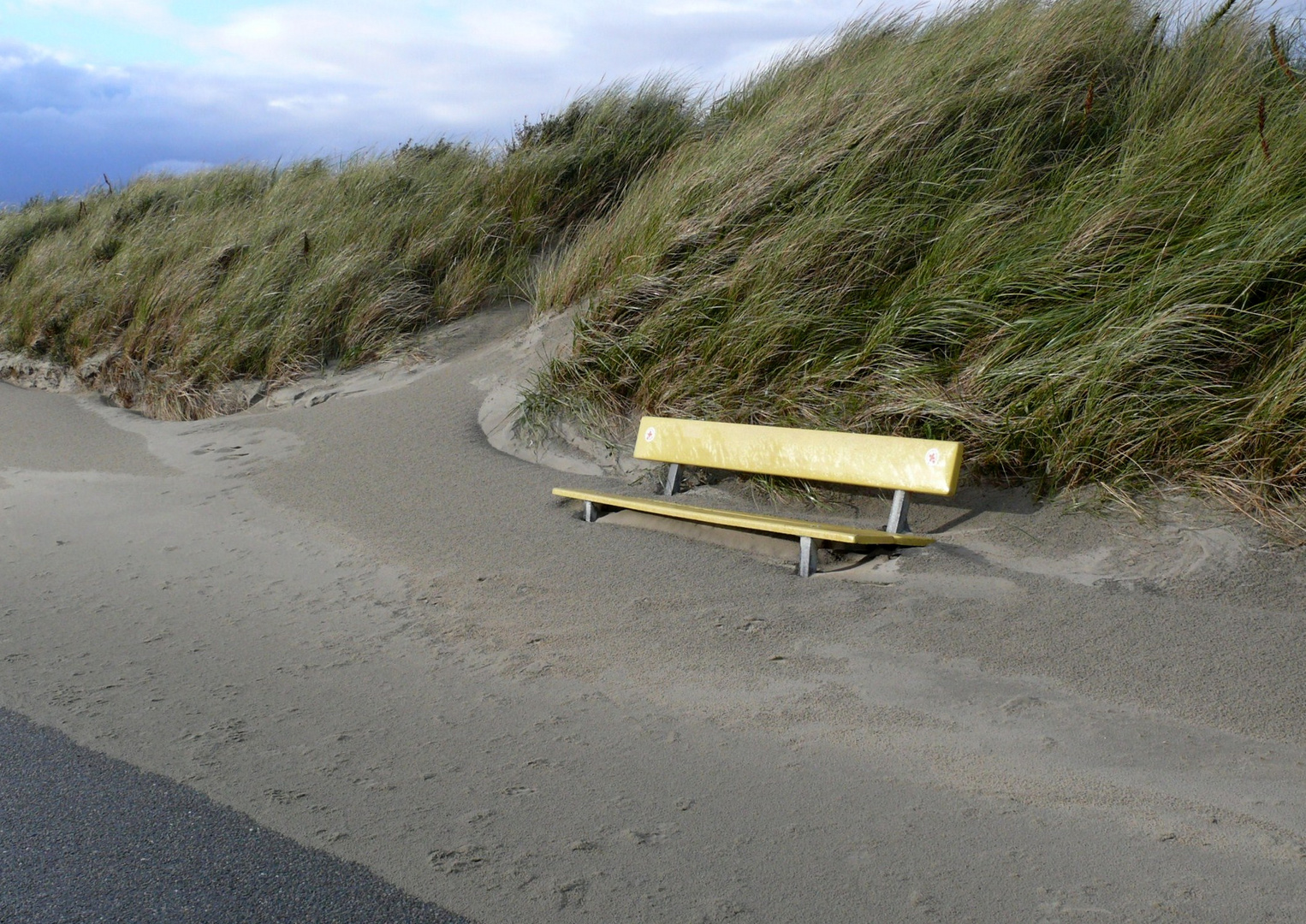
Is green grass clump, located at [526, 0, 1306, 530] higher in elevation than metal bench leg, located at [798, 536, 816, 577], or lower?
higher

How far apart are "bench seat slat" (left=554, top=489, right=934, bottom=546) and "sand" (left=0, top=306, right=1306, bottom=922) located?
15 cm

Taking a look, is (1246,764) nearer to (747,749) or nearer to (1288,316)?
(747,749)

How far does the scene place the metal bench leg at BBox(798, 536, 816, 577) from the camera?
4.74 metres

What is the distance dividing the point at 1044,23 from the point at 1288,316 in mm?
4285

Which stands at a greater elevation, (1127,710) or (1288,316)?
(1288,316)

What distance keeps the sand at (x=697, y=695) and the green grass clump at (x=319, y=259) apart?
3825 mm

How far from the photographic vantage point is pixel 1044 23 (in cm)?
841

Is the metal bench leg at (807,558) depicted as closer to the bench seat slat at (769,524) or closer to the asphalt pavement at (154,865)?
the bench seat slat at (769,524)

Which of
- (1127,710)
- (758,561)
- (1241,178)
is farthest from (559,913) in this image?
(1241,178)

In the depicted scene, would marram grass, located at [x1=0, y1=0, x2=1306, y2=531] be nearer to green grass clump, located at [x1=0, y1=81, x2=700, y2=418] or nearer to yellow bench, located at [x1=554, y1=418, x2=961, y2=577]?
green grass clump, located at [x1=0, y1=81, x2=700, y2=418]

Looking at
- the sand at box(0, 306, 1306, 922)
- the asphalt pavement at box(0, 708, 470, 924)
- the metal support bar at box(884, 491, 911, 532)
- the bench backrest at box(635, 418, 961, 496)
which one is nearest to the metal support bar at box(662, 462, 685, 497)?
the bench backrest at box(635, 418, 961, 496)

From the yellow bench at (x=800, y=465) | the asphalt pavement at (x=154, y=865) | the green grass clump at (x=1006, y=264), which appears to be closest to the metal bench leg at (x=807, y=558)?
the yellow bench at (x=800, y=465)

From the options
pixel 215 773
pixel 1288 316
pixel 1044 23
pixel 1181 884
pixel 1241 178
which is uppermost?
pixel 1044 23

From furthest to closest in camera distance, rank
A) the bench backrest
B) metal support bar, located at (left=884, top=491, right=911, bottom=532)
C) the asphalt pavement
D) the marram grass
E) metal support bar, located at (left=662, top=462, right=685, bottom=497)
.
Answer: metal support bar, located at (left=662, top=462, right=685, bottom=497) → the marram grass → metal support bar, located at (left=884, top=491, right=911, bottom=532) → the bench backrest → the asphalt pavement
